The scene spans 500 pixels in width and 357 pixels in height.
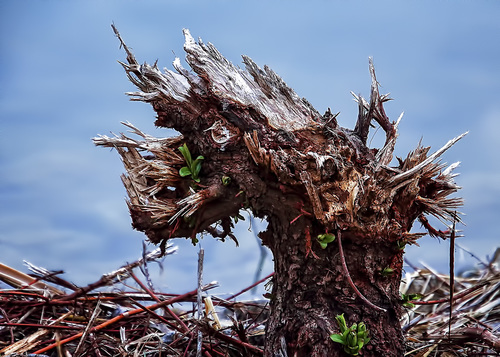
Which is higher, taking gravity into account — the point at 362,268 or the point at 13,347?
the point at 362,268

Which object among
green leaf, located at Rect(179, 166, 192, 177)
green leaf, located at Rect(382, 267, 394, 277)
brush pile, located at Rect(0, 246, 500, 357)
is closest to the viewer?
green leaf, located at Rect(382, 267, 394, 277)

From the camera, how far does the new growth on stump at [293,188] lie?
59.2 inches

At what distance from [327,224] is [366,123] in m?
0.41

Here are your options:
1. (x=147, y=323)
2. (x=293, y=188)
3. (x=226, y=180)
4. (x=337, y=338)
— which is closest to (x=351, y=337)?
(x=337, y=338)

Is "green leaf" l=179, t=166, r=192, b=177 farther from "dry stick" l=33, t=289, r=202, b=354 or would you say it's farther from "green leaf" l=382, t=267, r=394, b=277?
"dry stick" l=33, t=289, r=202, b=354

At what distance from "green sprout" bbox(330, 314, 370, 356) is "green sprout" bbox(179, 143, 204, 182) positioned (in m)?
0.64

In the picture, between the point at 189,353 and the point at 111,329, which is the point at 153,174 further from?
the point at 111,329

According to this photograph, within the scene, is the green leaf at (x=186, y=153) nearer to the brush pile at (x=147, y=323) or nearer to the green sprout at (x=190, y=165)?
the green sprout at (x=190, y=165)

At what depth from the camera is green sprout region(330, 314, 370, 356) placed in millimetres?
1438

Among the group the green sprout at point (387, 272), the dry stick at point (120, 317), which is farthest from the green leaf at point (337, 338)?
the dry stick at point (120, 317)

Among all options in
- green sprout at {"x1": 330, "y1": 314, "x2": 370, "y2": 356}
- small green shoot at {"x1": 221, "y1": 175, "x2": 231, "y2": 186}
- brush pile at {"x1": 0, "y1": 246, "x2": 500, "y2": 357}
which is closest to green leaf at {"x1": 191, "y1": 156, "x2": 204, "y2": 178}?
small green shoot at {"x1": 221, "y1": 175, "x2": 231, "y2": 186}

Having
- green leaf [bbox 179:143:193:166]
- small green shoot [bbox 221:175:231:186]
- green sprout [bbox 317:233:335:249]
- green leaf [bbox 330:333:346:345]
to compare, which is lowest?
green leaf [bbox 330:333:346:345]

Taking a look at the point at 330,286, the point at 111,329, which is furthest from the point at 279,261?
the point at 111,329

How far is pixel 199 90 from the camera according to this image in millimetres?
1685
